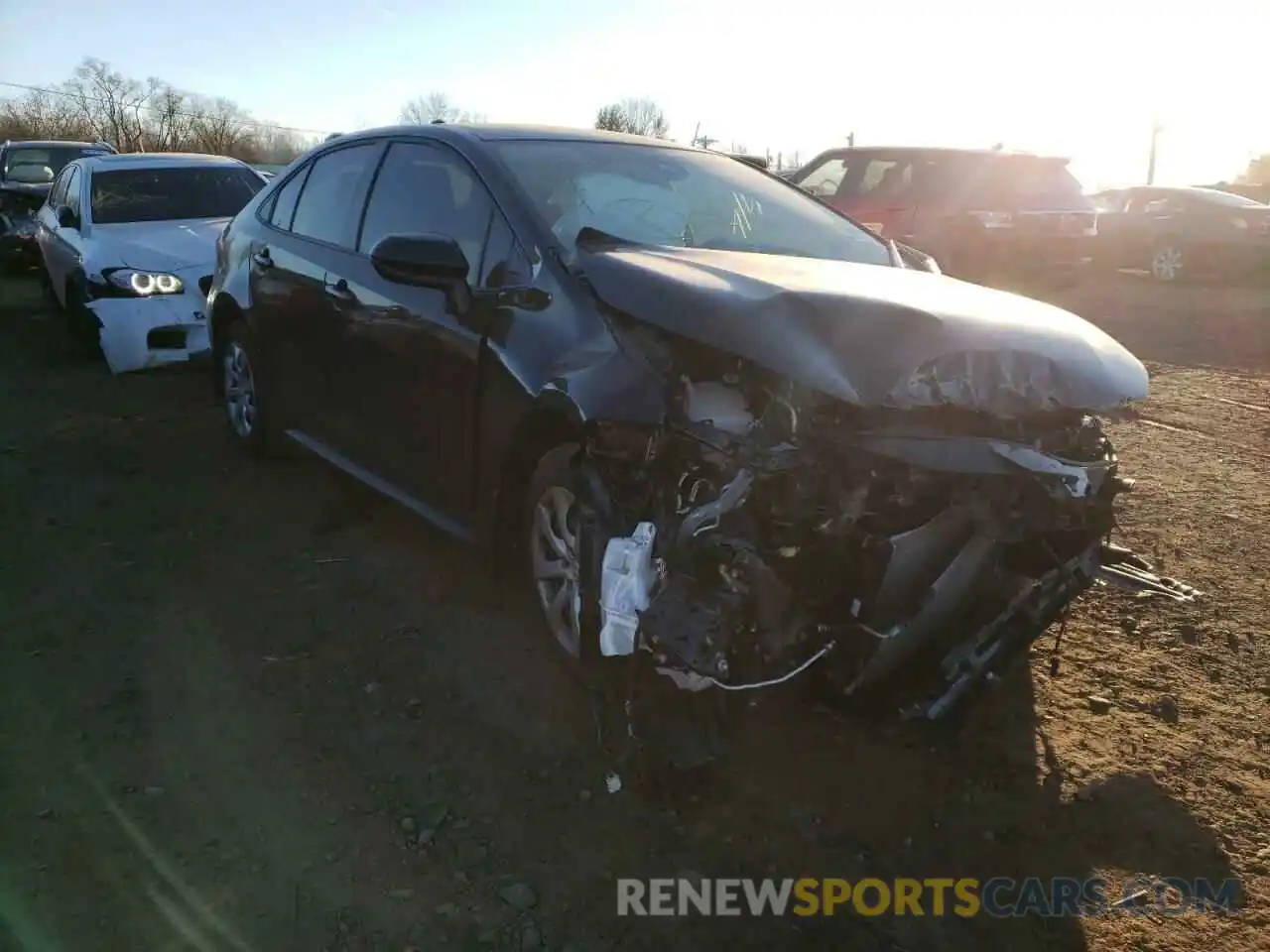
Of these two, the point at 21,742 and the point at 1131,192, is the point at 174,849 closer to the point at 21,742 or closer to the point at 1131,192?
the point at 21,742

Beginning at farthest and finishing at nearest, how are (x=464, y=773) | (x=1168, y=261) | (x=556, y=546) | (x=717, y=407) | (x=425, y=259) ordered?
(x=1168, y=261)
(x=425, y=259)
(x=556, y=546)
(x=464, y=773)
(x=717, y=407)

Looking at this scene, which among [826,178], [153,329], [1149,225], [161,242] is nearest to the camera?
[153,329]

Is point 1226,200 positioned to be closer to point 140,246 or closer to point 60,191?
point 140,246

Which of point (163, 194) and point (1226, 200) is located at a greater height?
point (1226, 200)

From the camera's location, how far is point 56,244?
9.06 metres

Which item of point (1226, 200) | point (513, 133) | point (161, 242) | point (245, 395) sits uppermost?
point (1226, 200)

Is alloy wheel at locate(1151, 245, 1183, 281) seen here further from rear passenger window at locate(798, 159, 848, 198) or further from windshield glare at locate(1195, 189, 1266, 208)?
rear passenger window at locate(798, 159, 848, 198)

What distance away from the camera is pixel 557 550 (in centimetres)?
332

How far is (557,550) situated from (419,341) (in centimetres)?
104

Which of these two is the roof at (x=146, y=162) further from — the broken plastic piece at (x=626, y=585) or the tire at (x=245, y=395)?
the broken plastic piece at (x=626, y=585)

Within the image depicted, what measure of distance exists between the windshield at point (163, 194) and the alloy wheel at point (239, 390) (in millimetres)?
3205

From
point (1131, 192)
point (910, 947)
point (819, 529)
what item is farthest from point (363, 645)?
point (1131, 192)

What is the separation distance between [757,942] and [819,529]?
99 cm

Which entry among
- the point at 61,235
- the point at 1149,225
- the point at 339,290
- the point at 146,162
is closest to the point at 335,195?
the point at 339,290
